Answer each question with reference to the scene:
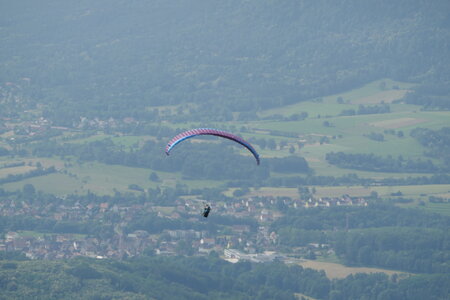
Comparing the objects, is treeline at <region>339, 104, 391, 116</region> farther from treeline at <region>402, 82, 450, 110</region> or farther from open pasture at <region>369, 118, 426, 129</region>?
open pasture at <region>369, 118, 426, 129</region>

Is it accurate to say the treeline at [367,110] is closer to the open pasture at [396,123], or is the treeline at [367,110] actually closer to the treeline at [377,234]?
the open pasture at [396,123]

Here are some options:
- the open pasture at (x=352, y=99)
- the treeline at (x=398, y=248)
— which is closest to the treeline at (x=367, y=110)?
the open pasture at (x=352, y=99)

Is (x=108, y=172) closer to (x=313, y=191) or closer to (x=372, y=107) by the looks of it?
(x=313, y=191)

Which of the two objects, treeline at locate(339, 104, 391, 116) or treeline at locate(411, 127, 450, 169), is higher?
treeline at locate(339, 104, 391, 116)

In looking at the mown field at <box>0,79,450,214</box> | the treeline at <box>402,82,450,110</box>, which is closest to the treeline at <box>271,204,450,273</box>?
the mown field at <box>0,79,450,214</box>

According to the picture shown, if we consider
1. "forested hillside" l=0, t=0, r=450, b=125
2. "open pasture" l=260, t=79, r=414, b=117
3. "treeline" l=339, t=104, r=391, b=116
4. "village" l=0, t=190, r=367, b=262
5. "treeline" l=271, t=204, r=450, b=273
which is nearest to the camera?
"treeline" l=271, t=204, r=450, b=273

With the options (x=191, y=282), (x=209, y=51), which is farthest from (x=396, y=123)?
(x=191, y=282)
